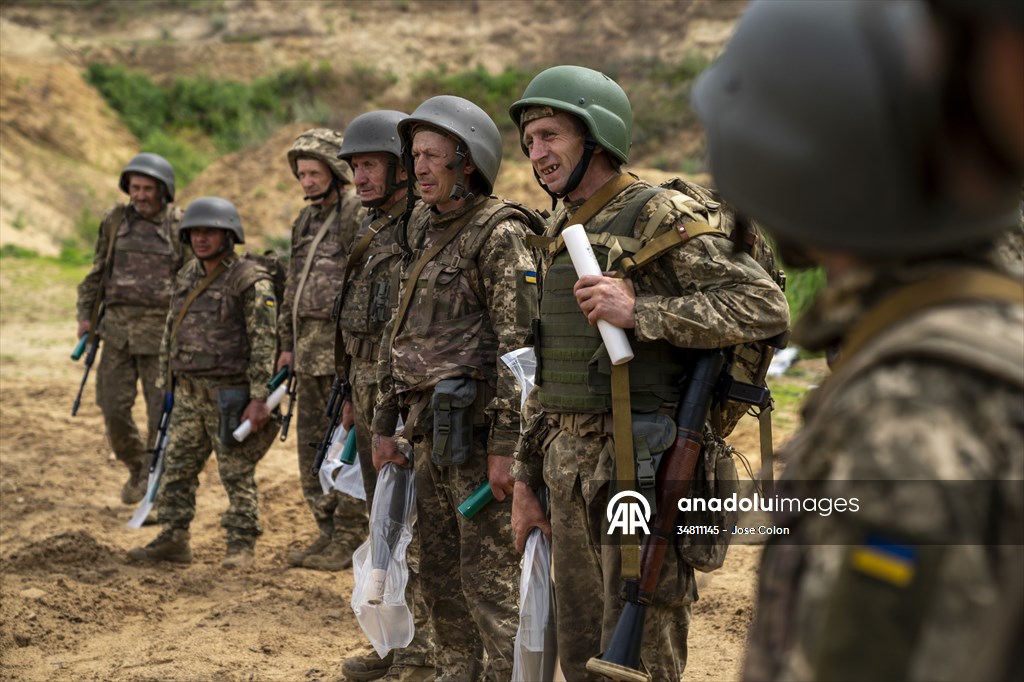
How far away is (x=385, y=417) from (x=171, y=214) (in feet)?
16.3

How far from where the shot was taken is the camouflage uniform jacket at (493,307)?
4664mm

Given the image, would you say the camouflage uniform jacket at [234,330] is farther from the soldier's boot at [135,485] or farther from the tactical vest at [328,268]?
the soldier's boot at [135,485]

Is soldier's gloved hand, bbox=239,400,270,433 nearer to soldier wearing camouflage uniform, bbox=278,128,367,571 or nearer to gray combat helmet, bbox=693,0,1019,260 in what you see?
soldier wearing camouflage uniform, bbox=278,128,367,571

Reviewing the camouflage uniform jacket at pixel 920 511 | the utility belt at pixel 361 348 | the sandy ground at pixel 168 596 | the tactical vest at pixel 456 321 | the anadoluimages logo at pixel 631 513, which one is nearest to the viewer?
the camouflage uniform jacket at pixel 920 511

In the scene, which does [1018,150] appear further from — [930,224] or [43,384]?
[43,384]

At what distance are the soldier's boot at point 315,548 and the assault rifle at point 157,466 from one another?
42.4 inches

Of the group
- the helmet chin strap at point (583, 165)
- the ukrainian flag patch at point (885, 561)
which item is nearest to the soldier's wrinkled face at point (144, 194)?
the helmet chin strap at point (583, 165)

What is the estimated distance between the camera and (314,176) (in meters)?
7.67

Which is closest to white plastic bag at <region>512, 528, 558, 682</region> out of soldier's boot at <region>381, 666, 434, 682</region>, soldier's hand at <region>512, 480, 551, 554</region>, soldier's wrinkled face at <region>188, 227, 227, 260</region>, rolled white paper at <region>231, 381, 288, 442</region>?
soldier's hand at <region>512, 480, 551, 554</region>

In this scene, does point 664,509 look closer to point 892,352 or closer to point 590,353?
point 590,353

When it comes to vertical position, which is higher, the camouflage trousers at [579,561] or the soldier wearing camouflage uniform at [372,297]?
the soldier wearing camouflage uniform at [372,297]

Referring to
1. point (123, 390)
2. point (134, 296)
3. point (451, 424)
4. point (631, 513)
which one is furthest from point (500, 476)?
point (123, 390)

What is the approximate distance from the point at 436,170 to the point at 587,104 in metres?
1.19

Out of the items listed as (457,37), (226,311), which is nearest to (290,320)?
(226,311)
